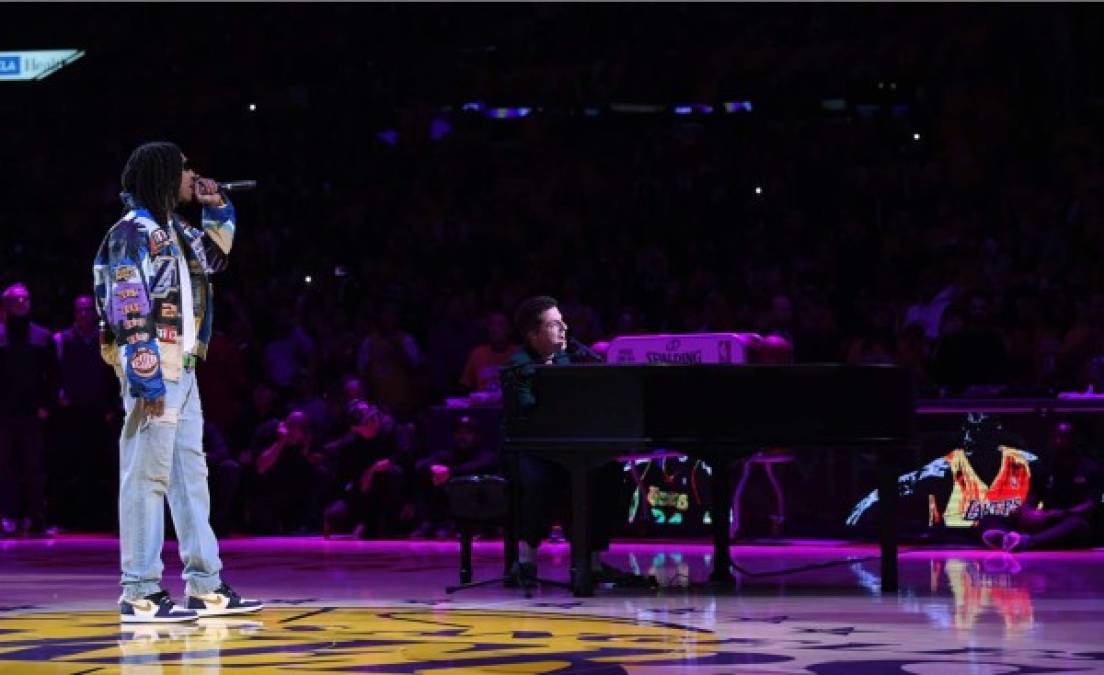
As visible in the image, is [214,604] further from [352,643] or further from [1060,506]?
[1060,506]

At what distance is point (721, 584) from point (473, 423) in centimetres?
463

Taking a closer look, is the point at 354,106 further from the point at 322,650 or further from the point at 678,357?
the point at 322,650

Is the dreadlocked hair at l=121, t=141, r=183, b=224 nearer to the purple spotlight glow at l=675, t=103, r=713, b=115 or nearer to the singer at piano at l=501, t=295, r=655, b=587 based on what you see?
the singer at piano at l=501, t=295, r=655, b=587

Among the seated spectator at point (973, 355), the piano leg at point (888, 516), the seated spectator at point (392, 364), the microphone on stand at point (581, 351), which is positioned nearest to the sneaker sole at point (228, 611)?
the microphone on stand at point (581, 351)

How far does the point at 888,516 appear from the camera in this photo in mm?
10422

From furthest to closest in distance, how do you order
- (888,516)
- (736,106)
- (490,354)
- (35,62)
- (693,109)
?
1. (35,62)
2. (693,109)
3. (736,106)
4. (490,354)
5. (888,516)

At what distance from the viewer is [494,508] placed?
1059 centimetres

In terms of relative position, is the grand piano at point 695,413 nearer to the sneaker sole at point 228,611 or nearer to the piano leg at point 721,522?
the piano leg at point 721,522

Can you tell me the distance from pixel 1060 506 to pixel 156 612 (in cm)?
705

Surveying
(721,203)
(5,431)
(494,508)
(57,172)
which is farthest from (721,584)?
(57,172)

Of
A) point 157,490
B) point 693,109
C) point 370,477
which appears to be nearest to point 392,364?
point 370,477

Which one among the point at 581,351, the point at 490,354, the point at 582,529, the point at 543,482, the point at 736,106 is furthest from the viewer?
the point at 736,106

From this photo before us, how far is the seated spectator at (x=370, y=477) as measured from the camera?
15461 mm

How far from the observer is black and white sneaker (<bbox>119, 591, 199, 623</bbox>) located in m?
8.51
